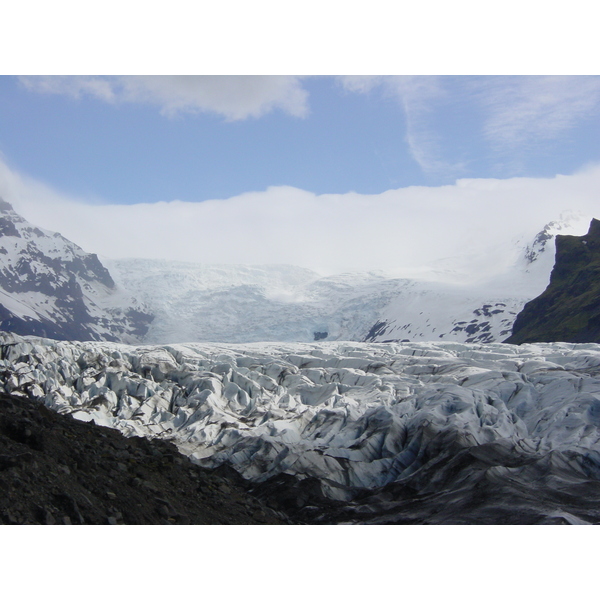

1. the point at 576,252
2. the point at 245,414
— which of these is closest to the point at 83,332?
the point at 576,252

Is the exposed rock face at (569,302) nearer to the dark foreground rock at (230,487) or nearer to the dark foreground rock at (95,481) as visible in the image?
the dark foreground rock at (230,487)

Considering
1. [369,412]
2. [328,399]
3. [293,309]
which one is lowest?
[369,412]

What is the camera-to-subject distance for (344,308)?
16275 centimetres

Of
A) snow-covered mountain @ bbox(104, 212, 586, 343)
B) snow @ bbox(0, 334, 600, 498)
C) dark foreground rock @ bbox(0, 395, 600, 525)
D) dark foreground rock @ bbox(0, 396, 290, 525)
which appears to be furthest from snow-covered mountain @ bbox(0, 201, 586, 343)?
dark foreground rock @ bbox(0, 396, 290, 525)

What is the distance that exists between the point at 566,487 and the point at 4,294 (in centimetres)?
16937

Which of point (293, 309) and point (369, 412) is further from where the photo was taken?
point (293, 309)

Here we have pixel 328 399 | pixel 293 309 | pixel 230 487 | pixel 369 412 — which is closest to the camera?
pixel 230 487

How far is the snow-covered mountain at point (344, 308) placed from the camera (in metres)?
151

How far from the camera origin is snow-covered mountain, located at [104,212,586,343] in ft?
496

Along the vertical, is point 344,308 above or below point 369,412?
above

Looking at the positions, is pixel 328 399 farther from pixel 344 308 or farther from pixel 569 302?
pixel 344 308

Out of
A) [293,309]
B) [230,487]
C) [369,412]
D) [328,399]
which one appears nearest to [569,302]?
[293,309]

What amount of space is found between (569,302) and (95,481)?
377 ft

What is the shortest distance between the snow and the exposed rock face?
32.4 metres
